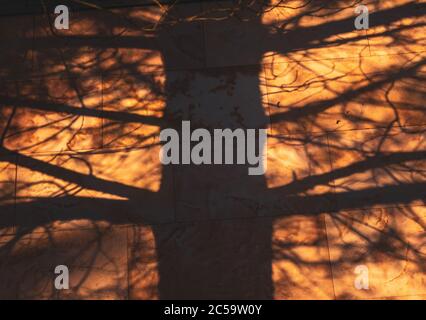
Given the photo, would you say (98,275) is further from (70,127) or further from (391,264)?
(391,264)

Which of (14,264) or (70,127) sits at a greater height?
(70,127)

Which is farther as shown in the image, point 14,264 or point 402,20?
point 402,20

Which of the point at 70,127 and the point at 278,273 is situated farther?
the point at 70,127

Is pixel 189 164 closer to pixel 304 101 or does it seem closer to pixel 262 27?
pixel 304 101

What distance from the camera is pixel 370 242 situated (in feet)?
17.4

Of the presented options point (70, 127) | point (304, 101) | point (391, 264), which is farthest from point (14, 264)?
point (391, 264)

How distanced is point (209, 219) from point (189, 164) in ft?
2.85

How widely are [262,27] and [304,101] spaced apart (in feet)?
4.65
